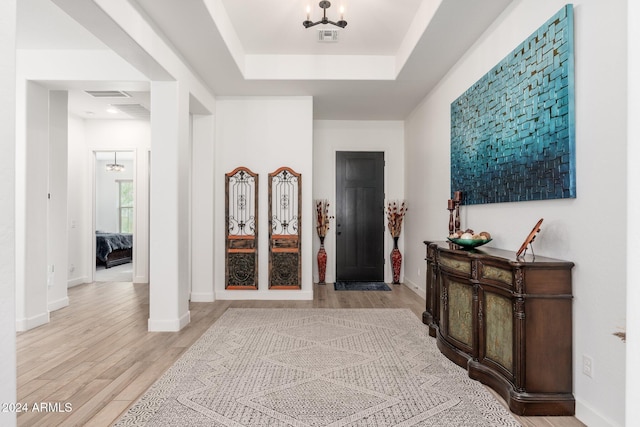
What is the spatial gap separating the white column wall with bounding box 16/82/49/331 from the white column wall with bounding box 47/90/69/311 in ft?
1.56

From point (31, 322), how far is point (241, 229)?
2461 millimetres

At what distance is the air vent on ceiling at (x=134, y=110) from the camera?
5.53 m

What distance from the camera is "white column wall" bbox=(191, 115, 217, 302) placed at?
5.03 m

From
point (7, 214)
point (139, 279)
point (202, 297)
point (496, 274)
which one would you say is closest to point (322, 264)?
point (202, 297)

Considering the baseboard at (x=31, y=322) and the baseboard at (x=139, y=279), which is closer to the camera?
the baseboard at (x=31, y=322)

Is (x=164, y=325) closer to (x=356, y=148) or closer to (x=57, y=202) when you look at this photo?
(x=57, y=202)

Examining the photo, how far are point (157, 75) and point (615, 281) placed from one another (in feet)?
12.8

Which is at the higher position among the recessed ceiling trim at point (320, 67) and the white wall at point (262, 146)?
the recessed ceiling trim at point (320, 67)

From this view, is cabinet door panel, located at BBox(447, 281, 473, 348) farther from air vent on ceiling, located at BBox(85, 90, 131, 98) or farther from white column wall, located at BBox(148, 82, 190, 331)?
air vent on ceiling, located at BBox(85, 90, 131, 98)

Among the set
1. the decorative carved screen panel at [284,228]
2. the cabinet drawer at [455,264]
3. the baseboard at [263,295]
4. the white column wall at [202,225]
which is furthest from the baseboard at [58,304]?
the cabinet drawer at [455,264]

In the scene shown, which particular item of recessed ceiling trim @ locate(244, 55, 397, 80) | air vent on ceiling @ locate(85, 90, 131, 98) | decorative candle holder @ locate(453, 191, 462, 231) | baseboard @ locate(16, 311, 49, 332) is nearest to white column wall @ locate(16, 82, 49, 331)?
baseboard @ locate(16, 311, 49, 332)

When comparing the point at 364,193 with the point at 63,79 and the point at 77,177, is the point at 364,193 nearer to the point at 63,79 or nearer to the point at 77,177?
the point at 63,79

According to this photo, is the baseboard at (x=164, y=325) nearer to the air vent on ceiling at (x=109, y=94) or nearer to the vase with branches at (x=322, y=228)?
the vase with branches at (x=322, y=228)

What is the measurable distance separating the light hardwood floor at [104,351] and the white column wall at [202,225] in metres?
0.26
